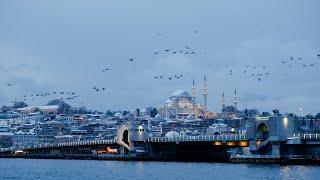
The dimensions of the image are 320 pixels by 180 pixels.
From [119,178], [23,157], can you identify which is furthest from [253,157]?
[23,157]

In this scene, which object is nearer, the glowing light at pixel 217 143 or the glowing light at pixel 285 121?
the glowing light at pixel 285 121

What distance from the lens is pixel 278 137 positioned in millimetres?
115375

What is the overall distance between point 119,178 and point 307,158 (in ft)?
119

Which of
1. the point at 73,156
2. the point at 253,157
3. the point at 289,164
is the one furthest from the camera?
the point at 73,156

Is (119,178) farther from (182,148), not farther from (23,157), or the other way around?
(23,157)

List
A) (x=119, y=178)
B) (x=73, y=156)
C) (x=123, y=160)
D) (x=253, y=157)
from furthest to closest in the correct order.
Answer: (x=73, y=156) < (x=123, y=160) < (x=253, y=157) < (x=119, y=178)

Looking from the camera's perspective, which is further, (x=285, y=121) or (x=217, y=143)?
(x=217, y=143)

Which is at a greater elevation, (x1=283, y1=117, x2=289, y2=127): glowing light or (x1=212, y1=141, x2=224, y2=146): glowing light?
(x1=283, y1=117, x2=289, y2=127): glowing light

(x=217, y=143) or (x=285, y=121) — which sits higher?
(x=285, y=121)

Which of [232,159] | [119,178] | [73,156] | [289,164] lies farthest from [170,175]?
[73,156]

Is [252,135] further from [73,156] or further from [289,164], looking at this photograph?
[73,156]

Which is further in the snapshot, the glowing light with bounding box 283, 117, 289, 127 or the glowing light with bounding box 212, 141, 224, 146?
the glowing light with bounding box 212, 141, 224, 146

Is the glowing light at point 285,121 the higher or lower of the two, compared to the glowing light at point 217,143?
higher

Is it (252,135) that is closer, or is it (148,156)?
(252,135)
